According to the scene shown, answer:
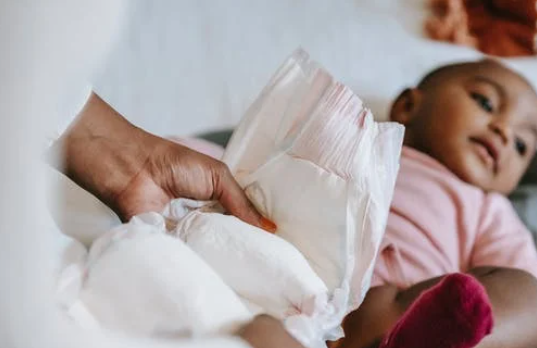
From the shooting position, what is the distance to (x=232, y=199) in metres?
0.77

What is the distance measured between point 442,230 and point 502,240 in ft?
0.27

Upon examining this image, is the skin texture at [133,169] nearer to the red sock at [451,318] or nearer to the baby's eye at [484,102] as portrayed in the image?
the red sock at [451,318]

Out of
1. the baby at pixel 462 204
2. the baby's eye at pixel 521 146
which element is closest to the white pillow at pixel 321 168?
the baby at pixel 462 204

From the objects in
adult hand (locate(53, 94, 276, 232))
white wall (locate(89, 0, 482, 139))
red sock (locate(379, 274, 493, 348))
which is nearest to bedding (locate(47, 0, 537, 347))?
white wall (locate(89, 0, 482, 139))

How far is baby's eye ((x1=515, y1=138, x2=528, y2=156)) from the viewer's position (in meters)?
1.19

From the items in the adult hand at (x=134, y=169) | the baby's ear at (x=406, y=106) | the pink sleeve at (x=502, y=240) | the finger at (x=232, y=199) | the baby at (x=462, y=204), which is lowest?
the pink sleeve at (x=502, y=240)

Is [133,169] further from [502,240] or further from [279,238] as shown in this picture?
[502,240]

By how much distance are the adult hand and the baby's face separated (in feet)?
1.59

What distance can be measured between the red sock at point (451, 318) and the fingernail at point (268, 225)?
16 cm

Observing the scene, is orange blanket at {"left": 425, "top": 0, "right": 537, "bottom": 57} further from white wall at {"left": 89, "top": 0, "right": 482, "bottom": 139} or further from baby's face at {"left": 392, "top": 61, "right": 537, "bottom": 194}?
baby's face at {"left": 392, "top": 61, "right": 537, "bottom": 194}

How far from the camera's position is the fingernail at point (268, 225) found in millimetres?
771

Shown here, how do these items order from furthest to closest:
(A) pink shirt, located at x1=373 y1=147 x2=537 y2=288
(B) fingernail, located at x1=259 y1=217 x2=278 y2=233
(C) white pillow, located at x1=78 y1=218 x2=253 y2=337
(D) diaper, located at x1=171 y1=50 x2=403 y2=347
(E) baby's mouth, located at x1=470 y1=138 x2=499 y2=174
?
1. (E) baby's mouth, located at x1=470 y1=138 x2=499 y2=174
2. (A) pink shirt, located at x1=373 y1=147 x2=537 y2=288
3. (B) fingernail, located at x1=259 y1=217 x2=278 y2=233
4. (D) diaper, located at x1=171 y1=50 x2=403 y2=347
5. (C) white pillow, located at x1=78 y1=218 x2=253 y2=337

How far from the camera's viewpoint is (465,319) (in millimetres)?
682

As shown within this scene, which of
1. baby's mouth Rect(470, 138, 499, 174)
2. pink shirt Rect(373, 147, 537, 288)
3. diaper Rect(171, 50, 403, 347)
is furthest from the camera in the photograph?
baby's mouth Rect(470, 138, 499, 174)
